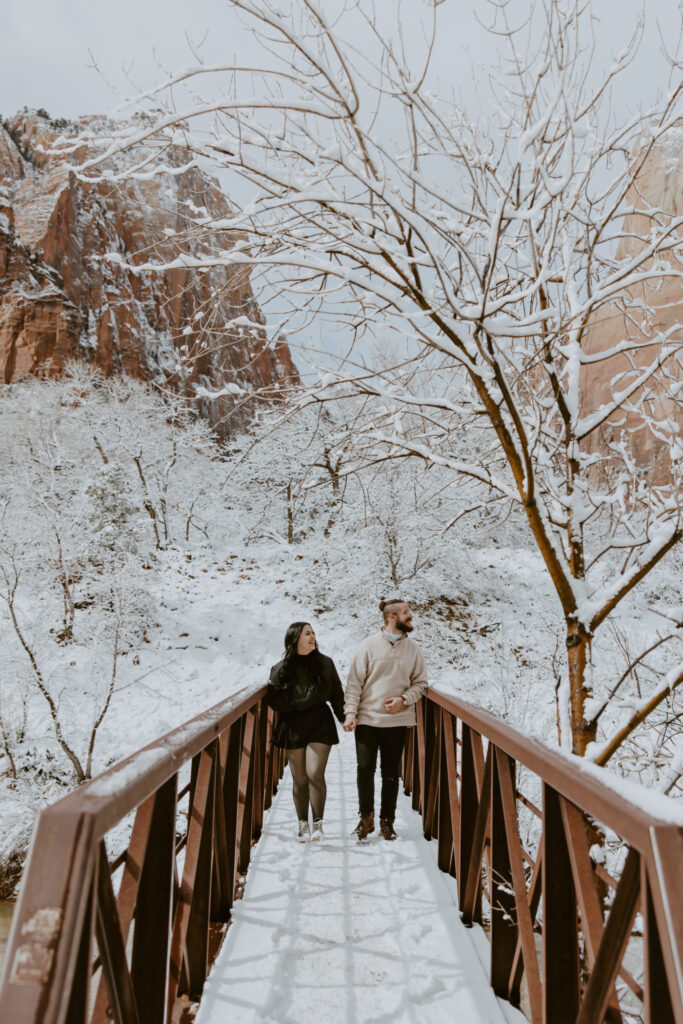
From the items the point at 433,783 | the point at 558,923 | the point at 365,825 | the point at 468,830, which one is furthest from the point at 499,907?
the point at 365,825

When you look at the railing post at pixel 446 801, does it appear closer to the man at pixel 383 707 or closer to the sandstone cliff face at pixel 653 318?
the man at pixel 383 707

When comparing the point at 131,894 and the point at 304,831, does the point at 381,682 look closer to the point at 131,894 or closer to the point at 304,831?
the point at 304,831

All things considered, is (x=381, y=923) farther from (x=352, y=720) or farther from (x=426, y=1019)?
(x=352, y=720)

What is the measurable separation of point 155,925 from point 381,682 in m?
2.55

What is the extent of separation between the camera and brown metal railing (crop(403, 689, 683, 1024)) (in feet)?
3.18

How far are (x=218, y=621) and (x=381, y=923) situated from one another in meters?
17.7

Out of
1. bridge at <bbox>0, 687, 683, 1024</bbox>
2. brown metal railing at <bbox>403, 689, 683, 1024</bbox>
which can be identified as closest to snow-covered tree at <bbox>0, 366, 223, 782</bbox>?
bridge at <bbox>0, 687, 683, 1024</bbox>

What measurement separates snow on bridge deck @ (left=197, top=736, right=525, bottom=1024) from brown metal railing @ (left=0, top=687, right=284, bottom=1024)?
0.16 metres

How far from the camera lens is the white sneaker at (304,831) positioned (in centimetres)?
406

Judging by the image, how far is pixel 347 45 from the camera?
2428mm

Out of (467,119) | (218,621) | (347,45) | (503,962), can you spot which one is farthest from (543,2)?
(218,621)

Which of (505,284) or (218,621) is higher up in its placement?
(505,284)

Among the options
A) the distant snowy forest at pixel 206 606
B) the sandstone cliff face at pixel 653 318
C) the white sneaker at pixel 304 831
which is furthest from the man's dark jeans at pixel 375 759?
the distant snowy forest at pixel 206 606

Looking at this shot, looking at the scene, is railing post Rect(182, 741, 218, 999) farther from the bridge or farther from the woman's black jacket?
the woman's black jacket
